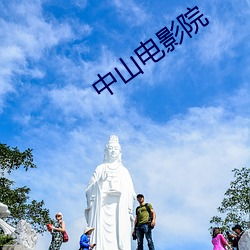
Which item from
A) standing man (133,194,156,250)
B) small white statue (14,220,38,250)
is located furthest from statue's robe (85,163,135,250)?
standing man (133,194,156,250)

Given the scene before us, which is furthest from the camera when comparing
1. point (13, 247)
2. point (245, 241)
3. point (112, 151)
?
point (112, 151)

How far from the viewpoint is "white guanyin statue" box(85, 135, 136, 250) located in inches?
519

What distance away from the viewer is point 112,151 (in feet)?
46.8

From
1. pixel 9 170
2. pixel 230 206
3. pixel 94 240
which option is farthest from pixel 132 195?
pixel 9 170

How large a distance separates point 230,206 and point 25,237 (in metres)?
10.9

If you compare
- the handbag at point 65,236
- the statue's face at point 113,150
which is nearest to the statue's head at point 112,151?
the statue's face at point 113,150

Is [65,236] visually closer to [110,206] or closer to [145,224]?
[145,224]

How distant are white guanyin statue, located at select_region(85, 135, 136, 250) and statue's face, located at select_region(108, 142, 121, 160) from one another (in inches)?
11.9

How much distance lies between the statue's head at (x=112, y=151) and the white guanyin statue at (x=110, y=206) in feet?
0.90

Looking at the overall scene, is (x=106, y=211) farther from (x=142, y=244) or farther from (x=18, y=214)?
(x=18, y=214)

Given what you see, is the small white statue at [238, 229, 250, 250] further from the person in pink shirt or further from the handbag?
the handbag

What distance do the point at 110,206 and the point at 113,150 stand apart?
174 centimetres

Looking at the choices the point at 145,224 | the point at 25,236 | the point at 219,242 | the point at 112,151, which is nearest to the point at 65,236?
the point at 25,236

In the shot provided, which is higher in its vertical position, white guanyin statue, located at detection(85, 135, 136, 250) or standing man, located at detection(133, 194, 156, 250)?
white guanyin statue, located at detection(85, 135, 136, 250)
